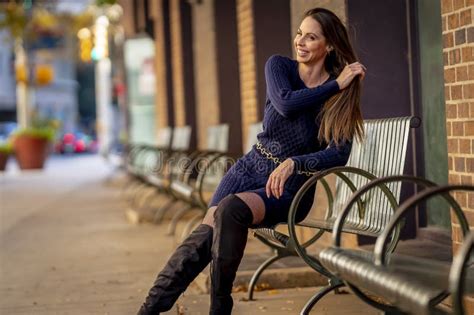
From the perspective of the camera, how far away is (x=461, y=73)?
462 cm

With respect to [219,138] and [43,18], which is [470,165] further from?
[43,18]

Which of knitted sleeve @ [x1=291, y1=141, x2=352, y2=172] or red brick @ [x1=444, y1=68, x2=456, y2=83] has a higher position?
red brick @ [x1=444, y1=68, x2=456, y2=83]

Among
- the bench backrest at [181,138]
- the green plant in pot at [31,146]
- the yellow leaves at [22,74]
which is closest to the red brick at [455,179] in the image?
the bench backrest at [181,138]

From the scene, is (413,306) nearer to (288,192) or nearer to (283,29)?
(288,192)

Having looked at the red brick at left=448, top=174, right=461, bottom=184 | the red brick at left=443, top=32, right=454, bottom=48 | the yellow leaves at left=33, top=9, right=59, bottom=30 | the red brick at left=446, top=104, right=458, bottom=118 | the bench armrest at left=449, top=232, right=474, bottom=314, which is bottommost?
the bench armrest at left=449, top=232, right=474, bottom=314

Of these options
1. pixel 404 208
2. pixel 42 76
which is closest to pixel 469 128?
pixel 404 208

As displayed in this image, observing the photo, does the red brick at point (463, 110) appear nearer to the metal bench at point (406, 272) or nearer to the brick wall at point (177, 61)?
the metal bench at point (406, 272)

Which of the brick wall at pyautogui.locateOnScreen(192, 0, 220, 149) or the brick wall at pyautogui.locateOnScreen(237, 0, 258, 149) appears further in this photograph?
the brick wall at pyautogui.locateOnScreen(192, 0, 220, 149)

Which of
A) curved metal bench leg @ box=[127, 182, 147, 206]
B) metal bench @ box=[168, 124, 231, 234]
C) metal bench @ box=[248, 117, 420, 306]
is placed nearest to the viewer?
metal bench @ box=[248, 117, 420, 306]

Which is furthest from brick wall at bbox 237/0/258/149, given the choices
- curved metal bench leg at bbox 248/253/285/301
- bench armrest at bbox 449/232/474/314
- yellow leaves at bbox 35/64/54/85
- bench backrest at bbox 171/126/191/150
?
yellow leaves at bbox 35/64/54/85

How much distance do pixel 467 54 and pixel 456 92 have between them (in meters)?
0.22

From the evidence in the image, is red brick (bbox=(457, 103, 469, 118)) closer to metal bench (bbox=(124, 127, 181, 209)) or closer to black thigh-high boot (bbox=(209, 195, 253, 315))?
black thigh-high boot (bbox=(209, 195, 253, 315))

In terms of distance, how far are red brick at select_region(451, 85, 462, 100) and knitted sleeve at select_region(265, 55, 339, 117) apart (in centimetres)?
62

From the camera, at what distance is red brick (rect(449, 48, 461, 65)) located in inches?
182
